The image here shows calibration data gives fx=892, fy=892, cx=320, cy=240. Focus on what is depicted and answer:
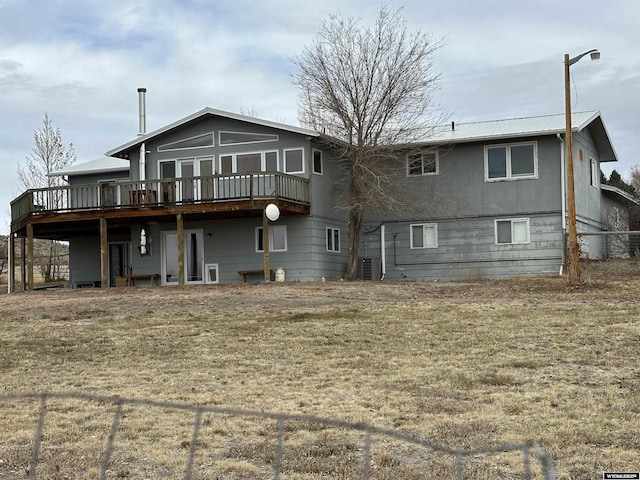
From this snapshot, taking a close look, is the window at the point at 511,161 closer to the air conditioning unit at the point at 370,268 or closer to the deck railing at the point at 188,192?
the air conditioning unit at the point at 370,268

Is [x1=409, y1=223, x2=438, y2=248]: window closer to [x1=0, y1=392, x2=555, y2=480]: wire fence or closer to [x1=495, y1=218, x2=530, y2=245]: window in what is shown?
[x1=495, y1=218, x2=530, y2=245]: window

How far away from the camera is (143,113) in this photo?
105 ft

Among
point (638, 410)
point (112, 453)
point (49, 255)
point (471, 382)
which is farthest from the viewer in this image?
point (49, 255)

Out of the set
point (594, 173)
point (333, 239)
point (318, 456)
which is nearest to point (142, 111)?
point (333, 239)

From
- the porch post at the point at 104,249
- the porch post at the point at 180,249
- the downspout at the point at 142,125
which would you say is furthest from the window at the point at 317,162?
the porch post at the point at 104,249

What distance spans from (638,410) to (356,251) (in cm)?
1982

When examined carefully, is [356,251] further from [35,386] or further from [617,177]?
[617,177]

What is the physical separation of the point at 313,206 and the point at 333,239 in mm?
1843

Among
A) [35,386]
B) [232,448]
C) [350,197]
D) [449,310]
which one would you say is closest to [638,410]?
[232,448]

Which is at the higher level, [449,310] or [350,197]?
[350,197]

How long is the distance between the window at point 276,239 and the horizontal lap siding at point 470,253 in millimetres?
3409

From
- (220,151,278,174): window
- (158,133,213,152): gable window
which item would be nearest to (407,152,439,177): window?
(220,151,278,174): window

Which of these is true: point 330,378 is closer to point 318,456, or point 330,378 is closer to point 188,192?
point 318,456

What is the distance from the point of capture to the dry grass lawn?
7.17 metres
